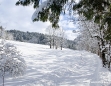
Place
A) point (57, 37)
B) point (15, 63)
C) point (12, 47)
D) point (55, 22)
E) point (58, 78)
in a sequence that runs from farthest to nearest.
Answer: point (57, 37)
point (58, 78)
point (12, 47)
point (15, 63)
point (55, 22)

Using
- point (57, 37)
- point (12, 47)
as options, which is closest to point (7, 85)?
point (12, 47)

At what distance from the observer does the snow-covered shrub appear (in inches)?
492

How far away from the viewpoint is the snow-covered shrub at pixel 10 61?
12501mm

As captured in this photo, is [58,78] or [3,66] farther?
[58,78]

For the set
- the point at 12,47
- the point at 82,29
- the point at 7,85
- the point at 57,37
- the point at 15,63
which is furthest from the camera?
the point at 57,37

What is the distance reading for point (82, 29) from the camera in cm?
2248

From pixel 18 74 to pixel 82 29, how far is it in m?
12.0

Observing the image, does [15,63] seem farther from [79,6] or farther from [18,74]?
[79,6]

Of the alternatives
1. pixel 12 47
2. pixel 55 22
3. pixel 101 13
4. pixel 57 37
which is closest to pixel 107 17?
pixel 101 13

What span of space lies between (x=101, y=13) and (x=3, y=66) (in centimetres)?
866

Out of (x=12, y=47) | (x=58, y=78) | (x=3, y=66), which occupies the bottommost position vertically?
(x=58, y=78)

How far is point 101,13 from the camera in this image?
6176 millimetres

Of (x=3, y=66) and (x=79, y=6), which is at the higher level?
(x=79, y=6)

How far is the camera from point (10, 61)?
12742mm
